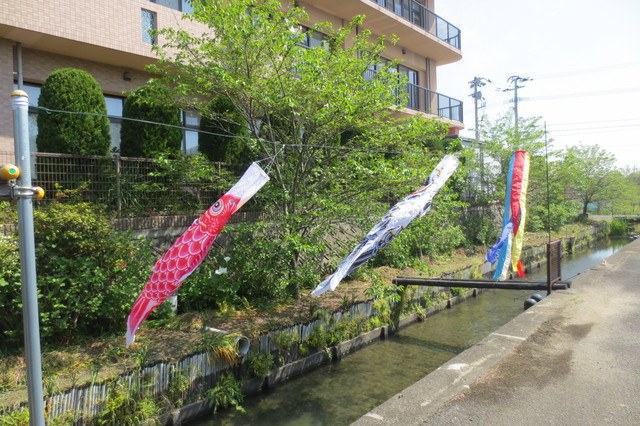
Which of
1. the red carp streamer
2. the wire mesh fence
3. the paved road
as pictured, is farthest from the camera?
the wire mesh fence

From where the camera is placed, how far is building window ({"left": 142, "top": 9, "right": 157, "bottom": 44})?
11133 millimetres

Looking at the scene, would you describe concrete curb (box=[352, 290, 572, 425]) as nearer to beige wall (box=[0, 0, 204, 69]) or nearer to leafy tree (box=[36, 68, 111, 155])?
leafy tree (box=[36, 68, 111, 155])

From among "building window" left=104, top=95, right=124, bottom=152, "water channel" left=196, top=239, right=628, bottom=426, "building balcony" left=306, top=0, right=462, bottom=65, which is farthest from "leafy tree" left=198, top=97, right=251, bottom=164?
"building balcony" left=306, top=0, right=462, bottom=65

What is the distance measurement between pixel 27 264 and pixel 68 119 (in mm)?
7196

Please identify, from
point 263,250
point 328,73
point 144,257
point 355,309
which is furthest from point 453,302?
point 144,257

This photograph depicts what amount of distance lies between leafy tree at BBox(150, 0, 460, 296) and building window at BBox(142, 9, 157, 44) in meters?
3.15

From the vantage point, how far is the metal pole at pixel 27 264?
254 centimetres

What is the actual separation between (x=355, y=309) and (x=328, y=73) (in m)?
4.68

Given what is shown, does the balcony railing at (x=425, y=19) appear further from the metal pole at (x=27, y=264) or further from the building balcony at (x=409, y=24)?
the metal pole at (x=27, y=264)

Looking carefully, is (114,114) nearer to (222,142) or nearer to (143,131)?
(143,131)

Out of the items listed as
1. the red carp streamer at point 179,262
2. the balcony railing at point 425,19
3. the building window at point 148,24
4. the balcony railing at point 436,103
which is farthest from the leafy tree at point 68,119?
the balcony railing at point 436,103

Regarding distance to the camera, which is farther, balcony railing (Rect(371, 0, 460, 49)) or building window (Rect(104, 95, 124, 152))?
balcony railing (Rect(371, 0, 460, 49))

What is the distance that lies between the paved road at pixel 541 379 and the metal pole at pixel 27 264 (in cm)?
268

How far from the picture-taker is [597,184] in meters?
31.6
